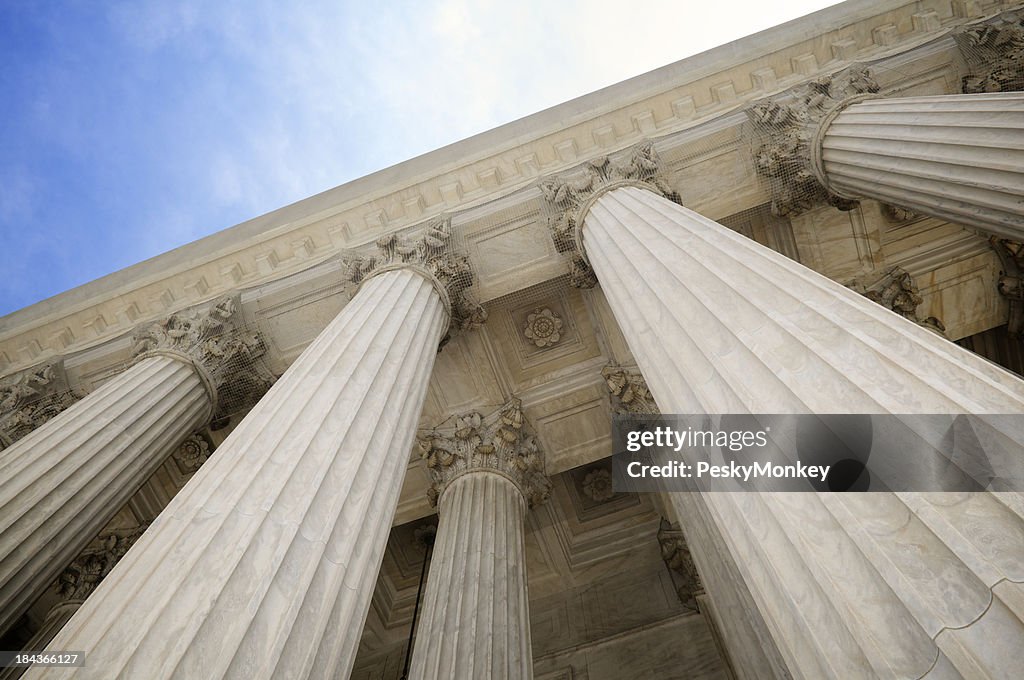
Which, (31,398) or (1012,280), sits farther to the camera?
(1012,280)

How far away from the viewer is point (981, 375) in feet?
11.8

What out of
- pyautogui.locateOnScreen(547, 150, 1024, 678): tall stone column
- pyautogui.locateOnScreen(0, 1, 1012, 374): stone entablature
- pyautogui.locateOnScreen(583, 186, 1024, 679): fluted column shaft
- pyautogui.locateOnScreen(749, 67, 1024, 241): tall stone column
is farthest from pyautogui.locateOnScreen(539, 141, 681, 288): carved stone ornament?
pyautogui.locateOnScreen(583, 186, 1024, 679): fluted column shaft

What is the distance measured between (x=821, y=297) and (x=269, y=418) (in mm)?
5255

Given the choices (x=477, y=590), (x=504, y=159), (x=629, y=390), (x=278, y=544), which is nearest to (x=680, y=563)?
(x=629, y=390)

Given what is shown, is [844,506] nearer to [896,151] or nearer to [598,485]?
[896,151]

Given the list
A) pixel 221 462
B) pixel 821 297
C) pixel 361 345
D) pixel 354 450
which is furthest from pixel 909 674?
pixel 361 345

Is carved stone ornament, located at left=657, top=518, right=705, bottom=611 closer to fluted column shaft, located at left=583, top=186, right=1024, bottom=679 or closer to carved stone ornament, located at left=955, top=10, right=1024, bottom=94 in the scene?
fluted column shaft, located at left=583, top=186, right=1024, bottom=679

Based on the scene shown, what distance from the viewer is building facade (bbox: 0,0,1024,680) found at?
3.71m

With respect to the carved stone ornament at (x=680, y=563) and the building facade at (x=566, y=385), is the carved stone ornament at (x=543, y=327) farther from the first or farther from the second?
the carved stone ornament at (x=680, y=563)

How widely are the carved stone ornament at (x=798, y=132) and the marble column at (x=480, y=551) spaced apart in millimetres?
6634

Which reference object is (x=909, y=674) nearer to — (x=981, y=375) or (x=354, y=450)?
(x=981, y=375)

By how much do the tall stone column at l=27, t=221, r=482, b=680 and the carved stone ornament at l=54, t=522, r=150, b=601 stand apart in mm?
8324

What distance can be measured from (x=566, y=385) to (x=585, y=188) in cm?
438

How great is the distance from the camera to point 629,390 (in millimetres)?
12156
